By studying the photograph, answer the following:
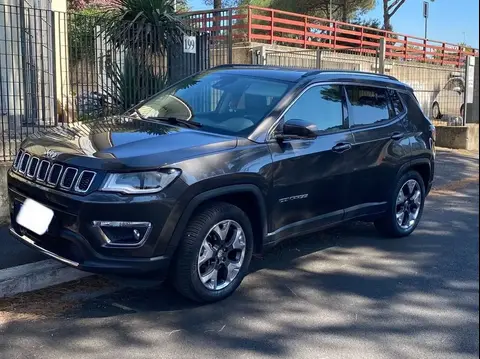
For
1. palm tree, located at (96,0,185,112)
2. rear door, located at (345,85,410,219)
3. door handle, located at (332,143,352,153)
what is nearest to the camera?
door handle, located at (332,143,352,153)

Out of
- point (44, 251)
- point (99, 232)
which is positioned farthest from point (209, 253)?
point (44, 251)

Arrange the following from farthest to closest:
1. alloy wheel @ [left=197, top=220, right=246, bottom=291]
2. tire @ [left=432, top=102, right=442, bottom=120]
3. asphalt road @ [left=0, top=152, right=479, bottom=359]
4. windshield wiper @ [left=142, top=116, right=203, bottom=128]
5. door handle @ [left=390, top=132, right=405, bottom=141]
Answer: tire @ [left=432, top=102, right=442, bottom=120] → door handle @ [left=390, top=132, right=405, bottom=141] → windshield wiper @ [left=142, top=116, right=203, bottom=128] → alloy wheel @ [left=197, top=220, right=246, bottom=291] → asphalt road @ [left=0, top=152, right=479, bottom=359]

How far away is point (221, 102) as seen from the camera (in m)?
5.17

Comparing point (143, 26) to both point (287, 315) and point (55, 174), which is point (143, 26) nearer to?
point (55, 174)

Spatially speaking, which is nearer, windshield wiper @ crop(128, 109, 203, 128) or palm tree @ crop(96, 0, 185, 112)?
windshield wiper @ crop(128, 109, 203, 128)

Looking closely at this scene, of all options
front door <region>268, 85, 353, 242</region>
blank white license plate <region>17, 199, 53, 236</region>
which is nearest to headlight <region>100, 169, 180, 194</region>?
blank white license plate <region>17, 199, 53, 236</region>

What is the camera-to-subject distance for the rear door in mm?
5594

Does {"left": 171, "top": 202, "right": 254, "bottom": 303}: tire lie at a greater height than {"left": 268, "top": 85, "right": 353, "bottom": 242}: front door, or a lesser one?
lesser

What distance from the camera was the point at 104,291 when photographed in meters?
4.70

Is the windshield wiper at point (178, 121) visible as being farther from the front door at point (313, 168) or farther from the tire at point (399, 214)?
the tire at point (399, 214)

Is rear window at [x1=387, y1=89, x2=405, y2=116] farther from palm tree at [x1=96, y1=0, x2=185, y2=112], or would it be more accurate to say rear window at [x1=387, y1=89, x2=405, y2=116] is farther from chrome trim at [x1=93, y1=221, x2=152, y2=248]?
palm tree at [x1=96, y1=0, x2=185, y2=112]

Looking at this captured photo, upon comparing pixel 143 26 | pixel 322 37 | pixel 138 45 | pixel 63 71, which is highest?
pixel 322 37

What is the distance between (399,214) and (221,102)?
254 cm

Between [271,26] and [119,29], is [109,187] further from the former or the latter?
[271,26]
